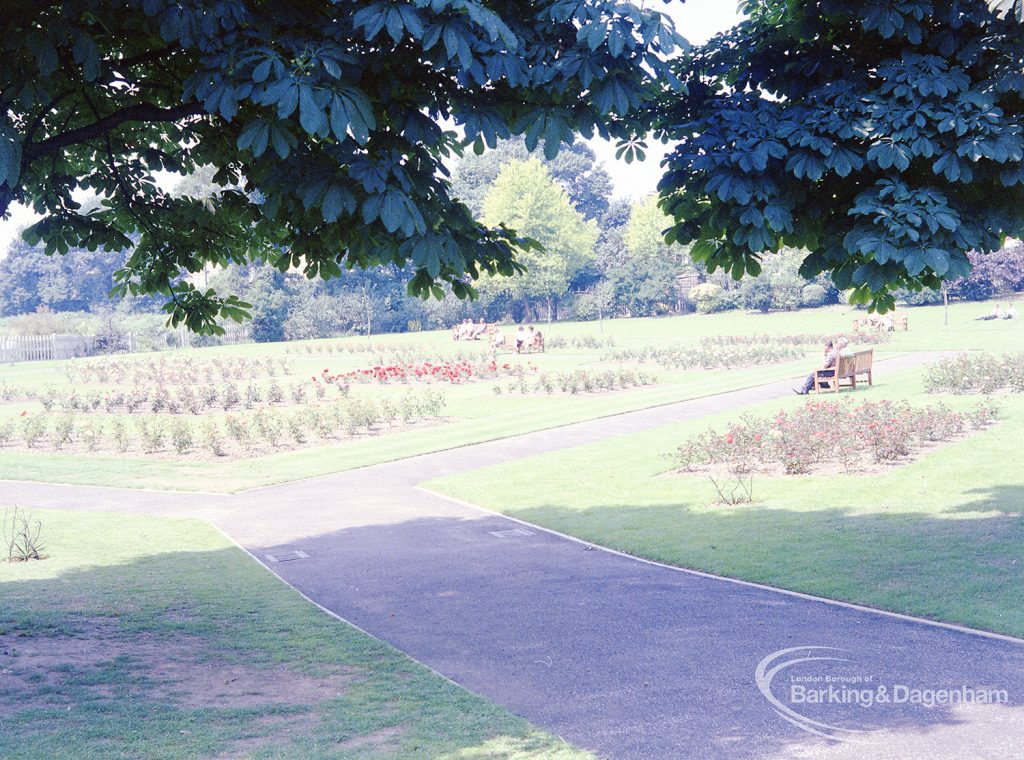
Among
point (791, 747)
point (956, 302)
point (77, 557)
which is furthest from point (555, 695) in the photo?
point (956, 302)

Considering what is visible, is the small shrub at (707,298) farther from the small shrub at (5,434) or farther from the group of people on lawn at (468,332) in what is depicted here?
the small shrub at (5,434)

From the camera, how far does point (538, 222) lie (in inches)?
2473

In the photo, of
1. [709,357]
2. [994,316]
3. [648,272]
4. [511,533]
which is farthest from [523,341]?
[511,533]

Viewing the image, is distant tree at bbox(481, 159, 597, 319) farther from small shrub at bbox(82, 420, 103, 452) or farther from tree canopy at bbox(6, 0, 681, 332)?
tree canopy at bbox(6, 0, 681, 332)

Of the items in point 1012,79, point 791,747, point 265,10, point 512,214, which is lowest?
point 791,747

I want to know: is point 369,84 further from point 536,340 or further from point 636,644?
point 536,340

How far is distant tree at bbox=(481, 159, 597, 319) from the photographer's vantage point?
62.2 m

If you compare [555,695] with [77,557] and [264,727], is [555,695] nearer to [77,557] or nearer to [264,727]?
[264,727]

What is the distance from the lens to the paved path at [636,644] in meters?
4.97

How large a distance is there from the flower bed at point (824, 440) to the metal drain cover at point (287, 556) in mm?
Answer: 5799

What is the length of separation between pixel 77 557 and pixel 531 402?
14.6 metres

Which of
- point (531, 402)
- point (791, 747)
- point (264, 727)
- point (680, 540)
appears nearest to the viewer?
point (791, 747)

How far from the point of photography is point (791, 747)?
15.7ft

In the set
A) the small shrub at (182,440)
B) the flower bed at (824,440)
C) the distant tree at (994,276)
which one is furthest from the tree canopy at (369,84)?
the distant tree at (994,276)
